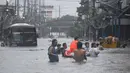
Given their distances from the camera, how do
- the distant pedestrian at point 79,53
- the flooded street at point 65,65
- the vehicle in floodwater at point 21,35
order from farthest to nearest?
the vehicle in floodwater at point 21,35 → the distant pedestrian at point 79,53 → the flooded street at point 65,65

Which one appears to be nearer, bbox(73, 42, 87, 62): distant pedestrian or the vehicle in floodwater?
bbox(73, 42, 87, 62): distant pedestrian

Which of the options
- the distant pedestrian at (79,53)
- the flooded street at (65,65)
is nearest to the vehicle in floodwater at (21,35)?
the flooded street at (65,65)

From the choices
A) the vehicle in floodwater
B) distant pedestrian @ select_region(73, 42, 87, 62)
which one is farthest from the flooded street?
the vehicle in floodwater

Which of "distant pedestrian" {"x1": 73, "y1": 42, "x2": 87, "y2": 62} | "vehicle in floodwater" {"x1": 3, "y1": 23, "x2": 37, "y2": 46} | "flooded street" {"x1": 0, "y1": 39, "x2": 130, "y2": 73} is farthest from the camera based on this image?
"vehicle in floodwater" {"x1": 3, "y1": 23, "x2": 37, "y2": 46}

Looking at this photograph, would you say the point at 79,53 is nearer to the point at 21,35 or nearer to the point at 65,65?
the point at 65,65

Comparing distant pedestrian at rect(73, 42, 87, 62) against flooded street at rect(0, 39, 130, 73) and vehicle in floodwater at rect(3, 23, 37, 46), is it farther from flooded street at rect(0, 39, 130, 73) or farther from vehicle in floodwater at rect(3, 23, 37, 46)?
vehicle in floodwater at rect(3, 23, 37, 46)

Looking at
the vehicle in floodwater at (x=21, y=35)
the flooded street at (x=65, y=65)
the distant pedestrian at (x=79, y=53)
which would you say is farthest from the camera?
the vehicle in floodwater at (x=21, y=35)

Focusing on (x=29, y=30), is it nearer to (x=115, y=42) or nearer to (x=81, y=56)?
(x=115, y=42)

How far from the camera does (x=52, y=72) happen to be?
18047 millimetres

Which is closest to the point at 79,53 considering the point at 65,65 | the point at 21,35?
the point at 65,65

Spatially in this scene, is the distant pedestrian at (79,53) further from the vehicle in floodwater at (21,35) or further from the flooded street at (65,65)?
the vehicle in floodwater at (21,35)

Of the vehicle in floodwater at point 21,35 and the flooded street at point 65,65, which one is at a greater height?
the flooded street at point 65,65

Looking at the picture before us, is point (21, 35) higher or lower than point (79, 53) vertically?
lower

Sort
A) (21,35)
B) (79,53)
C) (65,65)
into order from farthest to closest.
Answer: (21,35) → (79,53) → (65,65)
